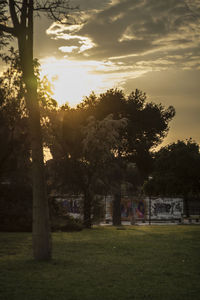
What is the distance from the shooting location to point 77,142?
36.5 metres

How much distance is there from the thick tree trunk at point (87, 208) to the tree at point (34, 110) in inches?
759

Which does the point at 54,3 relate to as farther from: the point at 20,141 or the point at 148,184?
the point at 148,184

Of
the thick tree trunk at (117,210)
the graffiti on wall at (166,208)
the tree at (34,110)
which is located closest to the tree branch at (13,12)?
the tree at (34,110)

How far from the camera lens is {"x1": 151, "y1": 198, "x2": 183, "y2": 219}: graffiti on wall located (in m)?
44.7

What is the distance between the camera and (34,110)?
1317 cm

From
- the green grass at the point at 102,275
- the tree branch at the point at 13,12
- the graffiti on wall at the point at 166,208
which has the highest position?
the tree branch at the point at 13,12

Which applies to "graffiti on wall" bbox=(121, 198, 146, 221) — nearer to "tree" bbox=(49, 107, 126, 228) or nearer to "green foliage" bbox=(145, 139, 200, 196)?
"tree" bbox=(49, 107, 126, 228)

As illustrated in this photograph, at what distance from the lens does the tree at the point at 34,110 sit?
41.3 ft

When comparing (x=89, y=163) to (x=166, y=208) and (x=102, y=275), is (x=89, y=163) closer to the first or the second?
(x=166, y=208)

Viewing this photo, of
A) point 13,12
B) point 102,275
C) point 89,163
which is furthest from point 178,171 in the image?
point 102,275

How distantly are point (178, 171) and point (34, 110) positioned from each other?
5308 centimetres

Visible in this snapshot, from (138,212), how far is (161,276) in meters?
34.2

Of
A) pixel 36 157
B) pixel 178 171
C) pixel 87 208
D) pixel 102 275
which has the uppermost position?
pixel 178 171

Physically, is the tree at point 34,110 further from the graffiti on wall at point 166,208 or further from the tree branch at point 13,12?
the graffiti on wall at point 166,208
